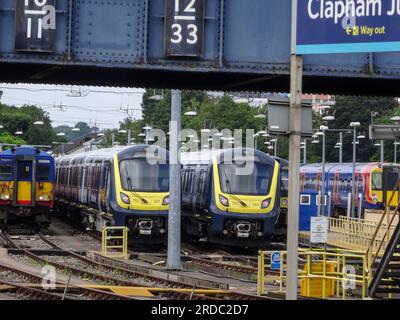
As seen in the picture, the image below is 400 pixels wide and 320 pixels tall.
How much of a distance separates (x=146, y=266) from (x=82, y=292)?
23.5ft

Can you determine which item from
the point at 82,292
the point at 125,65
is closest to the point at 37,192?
the point at 82,292

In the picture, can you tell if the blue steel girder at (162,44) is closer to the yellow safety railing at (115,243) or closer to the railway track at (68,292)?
the railway track at (68,292)

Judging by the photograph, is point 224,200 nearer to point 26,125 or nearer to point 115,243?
point 115,243

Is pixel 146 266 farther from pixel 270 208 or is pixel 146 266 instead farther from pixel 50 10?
pixel 50 10

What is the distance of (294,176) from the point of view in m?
12.9

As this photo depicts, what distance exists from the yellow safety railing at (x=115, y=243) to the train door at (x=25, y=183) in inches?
198

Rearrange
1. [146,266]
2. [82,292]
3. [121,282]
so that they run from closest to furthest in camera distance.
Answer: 1. [82,292]
2. [121,282]
3. [146,266]

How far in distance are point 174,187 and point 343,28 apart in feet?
43.0

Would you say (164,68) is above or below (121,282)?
above

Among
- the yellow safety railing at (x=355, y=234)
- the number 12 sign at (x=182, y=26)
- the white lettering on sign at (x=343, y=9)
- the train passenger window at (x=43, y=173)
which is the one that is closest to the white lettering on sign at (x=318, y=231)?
the number 12 sign at (x=182, y=26)

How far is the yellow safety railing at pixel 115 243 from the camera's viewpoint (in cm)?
2858

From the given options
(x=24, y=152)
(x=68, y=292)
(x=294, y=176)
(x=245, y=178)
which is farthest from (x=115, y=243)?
(x=294, y=176)
